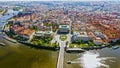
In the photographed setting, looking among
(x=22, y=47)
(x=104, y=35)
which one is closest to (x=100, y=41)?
(x=104, y=35)

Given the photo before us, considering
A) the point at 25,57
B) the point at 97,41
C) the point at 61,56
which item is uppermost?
the point at 97,41

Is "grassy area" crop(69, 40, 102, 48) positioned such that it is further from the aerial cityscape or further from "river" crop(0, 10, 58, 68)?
"river" crop(0, 10, 58, 68)

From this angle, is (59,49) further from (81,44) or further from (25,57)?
(25,57)

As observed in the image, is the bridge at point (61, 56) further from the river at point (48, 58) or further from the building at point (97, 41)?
the building at point (97, 41)

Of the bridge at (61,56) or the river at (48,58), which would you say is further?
the river at (48,58)

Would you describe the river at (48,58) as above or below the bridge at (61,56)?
below

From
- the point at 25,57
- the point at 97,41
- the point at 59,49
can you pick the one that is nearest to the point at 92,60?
the point at 59,49

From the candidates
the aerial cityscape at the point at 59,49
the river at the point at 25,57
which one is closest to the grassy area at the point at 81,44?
the aerial cityscape at the point at 59,49

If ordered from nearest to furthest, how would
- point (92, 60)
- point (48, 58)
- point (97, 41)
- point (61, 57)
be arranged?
point (92, 60) < point (61, 57) < point (48, 58) < point (97, 41)

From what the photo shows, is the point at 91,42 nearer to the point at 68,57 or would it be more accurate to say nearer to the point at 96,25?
the point at 68,57
